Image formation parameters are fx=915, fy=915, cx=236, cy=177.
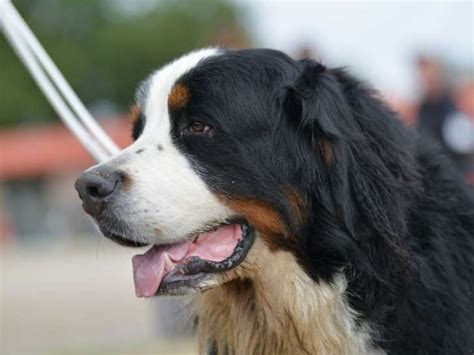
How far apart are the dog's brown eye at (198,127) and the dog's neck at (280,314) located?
511mm

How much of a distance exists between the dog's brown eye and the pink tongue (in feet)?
1.30

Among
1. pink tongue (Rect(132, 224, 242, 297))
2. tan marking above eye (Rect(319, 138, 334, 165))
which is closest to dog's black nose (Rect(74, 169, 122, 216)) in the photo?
pink tongue (Rect(132, 224, 242, 297))

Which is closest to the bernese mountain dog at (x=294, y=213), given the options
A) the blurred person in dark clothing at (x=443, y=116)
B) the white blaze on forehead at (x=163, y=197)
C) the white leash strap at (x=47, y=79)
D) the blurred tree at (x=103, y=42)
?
the white blaze on forehead at (x=163, y=197)

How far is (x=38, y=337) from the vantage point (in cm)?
987

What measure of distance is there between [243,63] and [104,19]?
66851 mm

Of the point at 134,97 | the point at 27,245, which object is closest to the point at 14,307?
the point at 134,97

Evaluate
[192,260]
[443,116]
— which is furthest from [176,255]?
[443,116]

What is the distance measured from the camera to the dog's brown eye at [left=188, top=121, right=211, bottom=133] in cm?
365

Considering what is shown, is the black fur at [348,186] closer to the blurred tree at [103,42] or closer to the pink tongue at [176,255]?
the pink tongue at [176,255]

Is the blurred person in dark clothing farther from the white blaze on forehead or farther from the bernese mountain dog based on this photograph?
the white blaze on forehead

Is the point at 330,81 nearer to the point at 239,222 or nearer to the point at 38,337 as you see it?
the point at 239,222

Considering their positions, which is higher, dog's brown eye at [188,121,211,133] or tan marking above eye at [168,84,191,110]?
tan marking above eye at [168,84,191,110]

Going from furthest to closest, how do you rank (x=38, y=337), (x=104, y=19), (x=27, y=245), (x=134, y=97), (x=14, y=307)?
(x=104, y=19), (x=27, y=245), (x=14, y=307), (x=38, y=337), (x=134, y=97)

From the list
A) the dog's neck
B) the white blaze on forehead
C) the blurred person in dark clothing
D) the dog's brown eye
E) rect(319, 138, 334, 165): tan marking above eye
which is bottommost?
the blurred person in dark clothing
